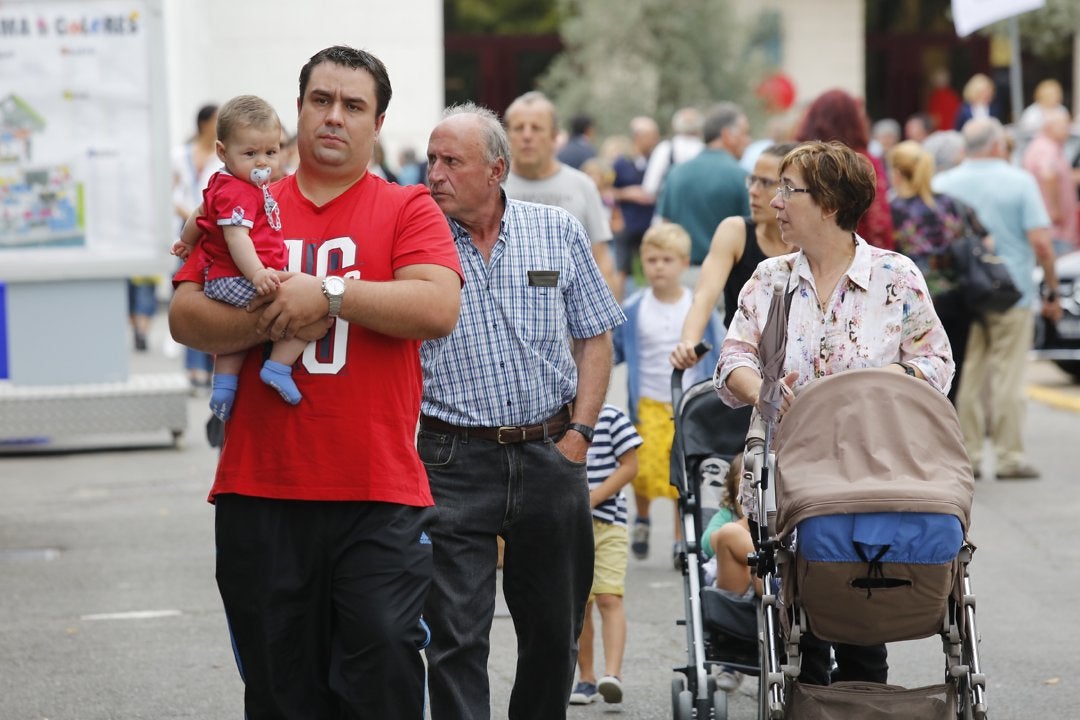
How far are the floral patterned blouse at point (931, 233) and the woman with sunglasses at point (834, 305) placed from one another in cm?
539

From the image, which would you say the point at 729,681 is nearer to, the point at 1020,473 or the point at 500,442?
the point at 500,442

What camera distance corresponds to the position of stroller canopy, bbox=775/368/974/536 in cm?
436

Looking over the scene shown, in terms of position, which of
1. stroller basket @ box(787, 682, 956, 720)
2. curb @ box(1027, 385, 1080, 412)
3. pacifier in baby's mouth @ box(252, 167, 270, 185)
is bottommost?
curb @ box(1027, 385, 1080, 412)

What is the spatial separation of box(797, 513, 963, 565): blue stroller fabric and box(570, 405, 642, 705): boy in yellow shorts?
2.04 meters

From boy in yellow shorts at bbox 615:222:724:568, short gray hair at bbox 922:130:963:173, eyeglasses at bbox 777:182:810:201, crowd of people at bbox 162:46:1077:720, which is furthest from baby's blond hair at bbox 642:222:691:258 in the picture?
short gray hair at bbox 922:130:963:173

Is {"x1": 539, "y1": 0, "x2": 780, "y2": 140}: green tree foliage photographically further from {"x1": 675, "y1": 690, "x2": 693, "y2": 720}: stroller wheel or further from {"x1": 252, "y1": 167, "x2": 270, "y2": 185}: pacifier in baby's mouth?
{"x1": 252, "y1": 167, "x2": 270, "y2": 185}: pacifier in baby's mouth

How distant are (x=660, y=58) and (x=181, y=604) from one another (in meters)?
23.5

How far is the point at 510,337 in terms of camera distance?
16.7 feet

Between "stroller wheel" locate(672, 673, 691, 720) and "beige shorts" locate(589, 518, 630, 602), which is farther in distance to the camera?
"beige shorts" locate(589, 518, 630, 602)

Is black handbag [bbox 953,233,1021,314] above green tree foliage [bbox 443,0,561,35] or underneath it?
underneath

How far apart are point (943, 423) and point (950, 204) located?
238 inches

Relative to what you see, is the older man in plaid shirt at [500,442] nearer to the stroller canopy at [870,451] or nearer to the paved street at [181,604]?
the stroller canopy at [870,451]

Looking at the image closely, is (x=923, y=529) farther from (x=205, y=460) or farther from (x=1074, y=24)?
(x=1074, y=24)

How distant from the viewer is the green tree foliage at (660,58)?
1176 inches
